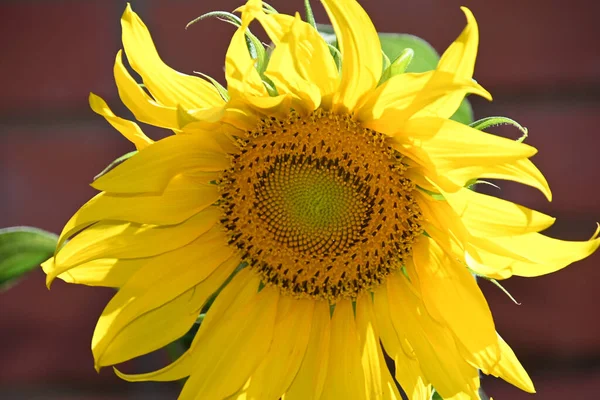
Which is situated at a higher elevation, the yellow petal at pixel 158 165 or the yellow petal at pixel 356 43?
the yellow petal at pixel 356 43

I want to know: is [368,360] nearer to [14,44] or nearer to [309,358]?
[309,358]

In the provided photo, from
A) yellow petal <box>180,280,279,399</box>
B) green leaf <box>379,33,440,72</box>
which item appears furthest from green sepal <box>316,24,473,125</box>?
yellow petal <box>180,280,279,399</box>

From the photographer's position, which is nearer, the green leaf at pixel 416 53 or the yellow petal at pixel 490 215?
the yellow petal at pixel 490 215

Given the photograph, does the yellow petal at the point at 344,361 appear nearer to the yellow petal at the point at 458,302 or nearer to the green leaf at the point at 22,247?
the yellow petal at the point at 458,302

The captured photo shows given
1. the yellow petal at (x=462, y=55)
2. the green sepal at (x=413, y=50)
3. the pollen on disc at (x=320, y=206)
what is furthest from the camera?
the green sepal at (x=413, y=50)

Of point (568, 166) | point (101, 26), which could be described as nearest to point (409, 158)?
point (568, 166)

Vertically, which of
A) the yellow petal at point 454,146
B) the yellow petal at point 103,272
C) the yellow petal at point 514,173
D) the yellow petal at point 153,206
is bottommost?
the yellow petal at point 103,272

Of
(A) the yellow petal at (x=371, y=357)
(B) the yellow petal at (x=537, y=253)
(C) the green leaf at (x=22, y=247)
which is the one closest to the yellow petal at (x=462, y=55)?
(B) the yellow petal at (x=537, y=253)
